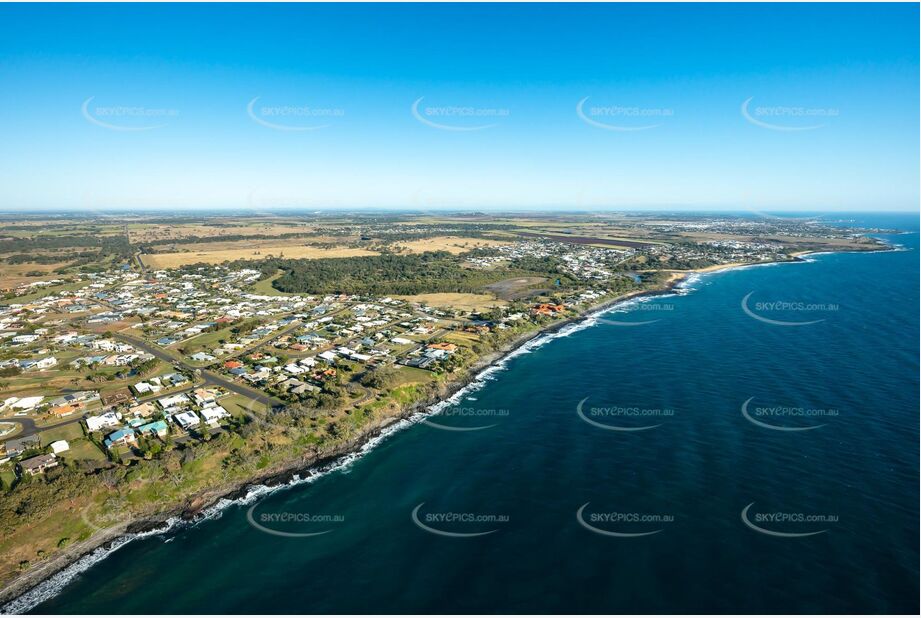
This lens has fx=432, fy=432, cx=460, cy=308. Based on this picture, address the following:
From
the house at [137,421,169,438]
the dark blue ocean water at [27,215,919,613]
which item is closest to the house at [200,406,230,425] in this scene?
the house at [137,421,169,438]

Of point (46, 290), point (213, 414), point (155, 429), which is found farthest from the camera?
point (46, 290)

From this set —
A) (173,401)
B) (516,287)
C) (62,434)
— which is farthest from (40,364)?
(516,287)

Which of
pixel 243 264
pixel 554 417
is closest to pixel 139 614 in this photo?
pixel 554 417

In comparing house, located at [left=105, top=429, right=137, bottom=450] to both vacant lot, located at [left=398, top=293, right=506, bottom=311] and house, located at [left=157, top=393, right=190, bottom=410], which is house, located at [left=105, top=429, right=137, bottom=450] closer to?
house, located at [left=157, top=393, right=190, bottom=410]

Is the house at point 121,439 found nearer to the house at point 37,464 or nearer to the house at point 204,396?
the house at point 37,464

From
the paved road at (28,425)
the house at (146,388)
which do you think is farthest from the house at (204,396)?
the paved road at (28,425)

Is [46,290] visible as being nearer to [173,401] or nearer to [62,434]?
[173,401]
